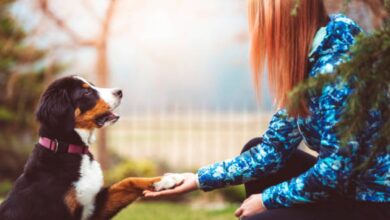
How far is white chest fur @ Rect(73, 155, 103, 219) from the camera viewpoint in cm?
302

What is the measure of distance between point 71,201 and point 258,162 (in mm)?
982

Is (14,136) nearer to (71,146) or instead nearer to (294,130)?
(71,146)

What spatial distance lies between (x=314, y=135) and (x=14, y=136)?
9651mm

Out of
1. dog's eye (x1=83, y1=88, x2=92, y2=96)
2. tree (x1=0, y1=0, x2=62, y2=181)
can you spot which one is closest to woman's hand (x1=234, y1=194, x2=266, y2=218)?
dog's eye (x1=83, y1=88, x2=92, y2=96)

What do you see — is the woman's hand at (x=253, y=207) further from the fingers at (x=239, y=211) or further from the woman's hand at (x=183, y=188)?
the woman's hand at (x=183, y=188)

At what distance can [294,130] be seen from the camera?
8.32 ft

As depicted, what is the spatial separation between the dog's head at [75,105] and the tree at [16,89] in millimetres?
6726

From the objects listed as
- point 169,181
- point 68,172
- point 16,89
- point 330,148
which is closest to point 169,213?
point 68,172

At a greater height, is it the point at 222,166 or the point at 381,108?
the point at 381,108

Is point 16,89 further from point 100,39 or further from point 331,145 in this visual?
point 331,145

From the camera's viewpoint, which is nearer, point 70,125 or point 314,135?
point 314,135

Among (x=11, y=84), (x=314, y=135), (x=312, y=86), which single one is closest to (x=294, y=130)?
(x=314, y=135)

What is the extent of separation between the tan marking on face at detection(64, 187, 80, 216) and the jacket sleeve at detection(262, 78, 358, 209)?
1.21 metres

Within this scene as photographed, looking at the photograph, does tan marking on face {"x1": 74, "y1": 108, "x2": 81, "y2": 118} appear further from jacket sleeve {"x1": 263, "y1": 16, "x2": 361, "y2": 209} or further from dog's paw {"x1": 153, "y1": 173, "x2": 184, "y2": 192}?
jacket sleeve {"x1": 263, "y1": 16, "x2": 361, "y2": 209}
